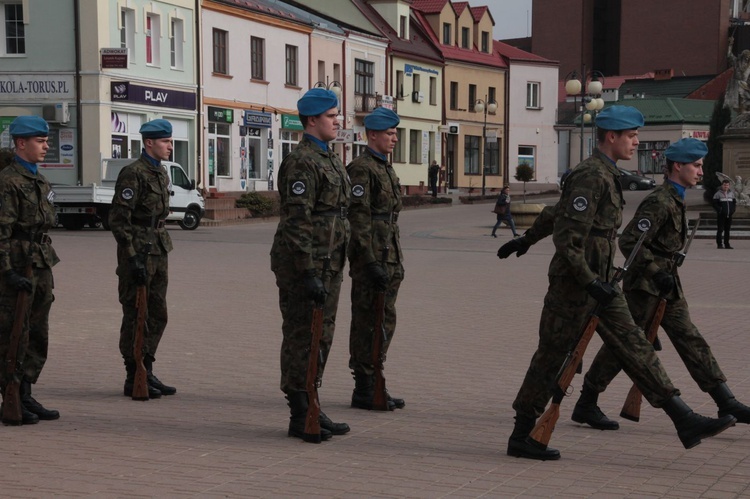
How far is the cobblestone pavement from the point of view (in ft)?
20.1

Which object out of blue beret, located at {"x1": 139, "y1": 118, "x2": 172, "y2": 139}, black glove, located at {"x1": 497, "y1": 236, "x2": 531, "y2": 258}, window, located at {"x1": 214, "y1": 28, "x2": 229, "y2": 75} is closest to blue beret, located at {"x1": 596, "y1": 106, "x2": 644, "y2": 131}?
black glove, located at {"x1": 497, "y1": 236, "x2": 531, "y2": 258}

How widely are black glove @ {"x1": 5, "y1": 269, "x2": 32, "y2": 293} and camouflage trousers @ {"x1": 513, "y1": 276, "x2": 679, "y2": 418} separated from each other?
3107 millimetres

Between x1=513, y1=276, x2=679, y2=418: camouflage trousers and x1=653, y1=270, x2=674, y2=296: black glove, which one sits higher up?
x1=653, y1=270, x2=674, y2=296: black glove

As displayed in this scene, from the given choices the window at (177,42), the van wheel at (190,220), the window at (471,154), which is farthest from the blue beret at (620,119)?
the window at (471,154)

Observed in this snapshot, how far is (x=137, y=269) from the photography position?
8398 millimetres

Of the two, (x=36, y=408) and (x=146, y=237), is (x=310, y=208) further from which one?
(x=36, y=408)

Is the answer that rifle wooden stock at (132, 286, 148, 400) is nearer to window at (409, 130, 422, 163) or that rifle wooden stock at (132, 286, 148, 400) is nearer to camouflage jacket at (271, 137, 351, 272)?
camouflage jacket at (271, 137, 351, 272)

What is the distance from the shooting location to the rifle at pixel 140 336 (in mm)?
8500

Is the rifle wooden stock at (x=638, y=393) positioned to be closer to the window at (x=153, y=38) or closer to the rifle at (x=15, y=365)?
the rifle at (x=15, y=365)

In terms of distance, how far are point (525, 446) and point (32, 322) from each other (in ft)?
10.9

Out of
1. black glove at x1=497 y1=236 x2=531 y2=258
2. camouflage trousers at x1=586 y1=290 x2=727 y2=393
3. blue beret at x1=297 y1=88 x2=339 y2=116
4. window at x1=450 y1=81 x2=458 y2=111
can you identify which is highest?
window at x1=450 y1=81 x2=458 y2=111

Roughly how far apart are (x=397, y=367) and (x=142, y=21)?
3112cm

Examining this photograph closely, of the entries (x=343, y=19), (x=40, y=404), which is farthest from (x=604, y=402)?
(x=343, y=19)

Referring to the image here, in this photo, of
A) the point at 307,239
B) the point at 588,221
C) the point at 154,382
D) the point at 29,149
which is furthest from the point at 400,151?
the point at 588,221
